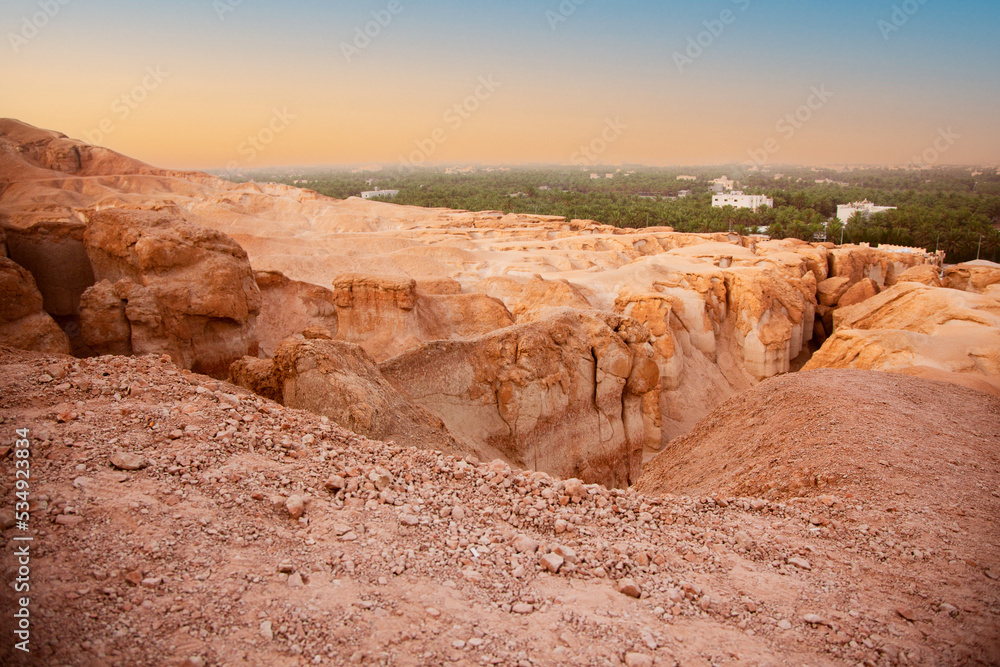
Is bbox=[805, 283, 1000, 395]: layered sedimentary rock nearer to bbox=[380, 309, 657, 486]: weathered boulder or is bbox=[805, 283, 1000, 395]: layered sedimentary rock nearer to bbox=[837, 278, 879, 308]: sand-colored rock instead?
bbox=[837, 278, 879, 308]: sand-colored rock

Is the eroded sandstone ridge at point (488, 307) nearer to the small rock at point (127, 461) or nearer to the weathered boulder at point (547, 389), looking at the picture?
the weathered boulder at point (547, 389)

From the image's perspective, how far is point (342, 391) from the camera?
6840 millimetres

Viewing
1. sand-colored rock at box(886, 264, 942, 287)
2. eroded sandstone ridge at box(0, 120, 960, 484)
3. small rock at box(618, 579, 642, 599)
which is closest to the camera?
small rock at box(618, 579, 642, 599)

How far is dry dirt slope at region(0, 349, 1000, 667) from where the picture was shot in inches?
119

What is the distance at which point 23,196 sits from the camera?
34.6 m

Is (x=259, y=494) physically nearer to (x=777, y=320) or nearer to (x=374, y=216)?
(x=777, y=320)

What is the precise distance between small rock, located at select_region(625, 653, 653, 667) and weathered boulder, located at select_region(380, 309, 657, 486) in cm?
646

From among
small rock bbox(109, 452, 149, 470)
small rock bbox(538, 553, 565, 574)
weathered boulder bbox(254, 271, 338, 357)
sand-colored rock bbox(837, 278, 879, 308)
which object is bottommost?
sand-colored rock bbox(837, 278, 879, 308)

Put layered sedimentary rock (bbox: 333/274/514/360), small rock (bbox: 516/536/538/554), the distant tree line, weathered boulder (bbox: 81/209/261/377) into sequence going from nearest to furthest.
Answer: small rock (bbox: 516/536/538/554), weathered boulder (bbox: 81/209/261/377), layered sedimentary rock (bbox: 333/274/514/360), the distant tree line

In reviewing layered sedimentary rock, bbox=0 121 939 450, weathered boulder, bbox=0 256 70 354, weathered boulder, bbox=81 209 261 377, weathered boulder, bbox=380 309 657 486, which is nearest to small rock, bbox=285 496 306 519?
weathered boulder, bbox=380 309 657 486

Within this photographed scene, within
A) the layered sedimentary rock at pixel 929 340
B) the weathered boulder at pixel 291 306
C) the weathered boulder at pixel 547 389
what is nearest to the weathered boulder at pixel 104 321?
the weathered boulder at pixel 547 389

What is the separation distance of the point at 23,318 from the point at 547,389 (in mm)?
8066

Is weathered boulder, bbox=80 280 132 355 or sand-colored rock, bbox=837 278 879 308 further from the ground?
weathered boulder, bbox=80 280 132 355

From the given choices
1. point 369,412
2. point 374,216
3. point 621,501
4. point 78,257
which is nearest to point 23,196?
point 374,216
